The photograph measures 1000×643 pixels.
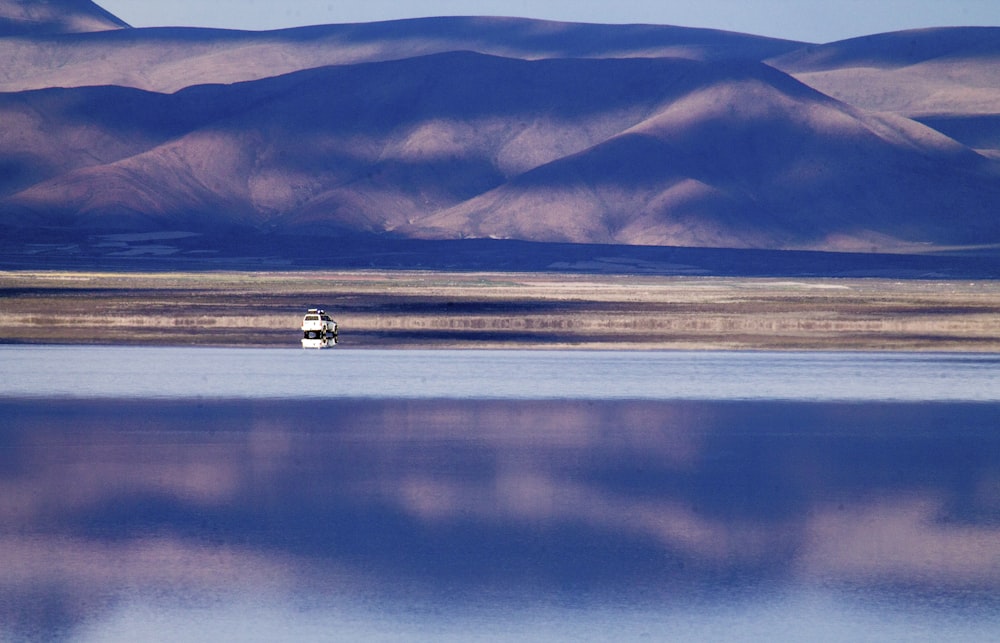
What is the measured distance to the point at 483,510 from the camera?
18938mm

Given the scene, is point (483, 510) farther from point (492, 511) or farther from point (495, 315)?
point (495, 315)

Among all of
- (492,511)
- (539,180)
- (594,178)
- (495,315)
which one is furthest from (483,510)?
(539,180)

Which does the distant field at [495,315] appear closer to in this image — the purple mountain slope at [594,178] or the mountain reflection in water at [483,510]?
the mountain reflection in water at [483,510]

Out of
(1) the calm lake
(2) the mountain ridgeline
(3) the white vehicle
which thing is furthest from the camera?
(2) the mountain ridgeline

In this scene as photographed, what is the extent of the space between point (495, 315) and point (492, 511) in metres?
38.5

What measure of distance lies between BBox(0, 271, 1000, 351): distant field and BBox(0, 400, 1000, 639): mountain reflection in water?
18.4 meters

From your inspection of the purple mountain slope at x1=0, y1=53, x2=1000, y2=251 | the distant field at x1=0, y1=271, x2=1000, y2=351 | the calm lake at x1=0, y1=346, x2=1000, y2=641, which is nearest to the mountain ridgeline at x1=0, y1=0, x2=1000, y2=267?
the purple mountain slope at x1=0, y1=53, x2=1000, y2=251

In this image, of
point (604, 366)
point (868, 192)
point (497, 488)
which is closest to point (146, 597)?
point (497, 488)

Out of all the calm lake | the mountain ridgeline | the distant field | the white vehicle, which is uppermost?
the mountain ridgeline

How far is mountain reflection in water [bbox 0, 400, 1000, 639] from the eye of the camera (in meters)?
15.2

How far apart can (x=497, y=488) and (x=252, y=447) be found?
4971 millimetres

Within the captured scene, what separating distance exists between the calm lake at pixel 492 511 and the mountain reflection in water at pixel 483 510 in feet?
0.17

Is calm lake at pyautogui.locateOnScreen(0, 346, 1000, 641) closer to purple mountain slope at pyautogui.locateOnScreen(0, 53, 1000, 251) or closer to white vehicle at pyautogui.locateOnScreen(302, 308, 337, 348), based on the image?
white vehicle at pyautogui.locateOnScreen(302, 308, 337, 348)

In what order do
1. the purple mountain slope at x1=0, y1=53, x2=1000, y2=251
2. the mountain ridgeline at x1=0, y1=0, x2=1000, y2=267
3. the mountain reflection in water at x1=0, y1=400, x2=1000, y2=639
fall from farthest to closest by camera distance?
the purple mountain slope at x1=0, y1=53, x2=1000, y2=251, the mountain ridgeline at x1=0, y1=0, x2=1000, y2=267, the mountain reflection in water at x1=0, y1=400, x2=1000, y2=639
